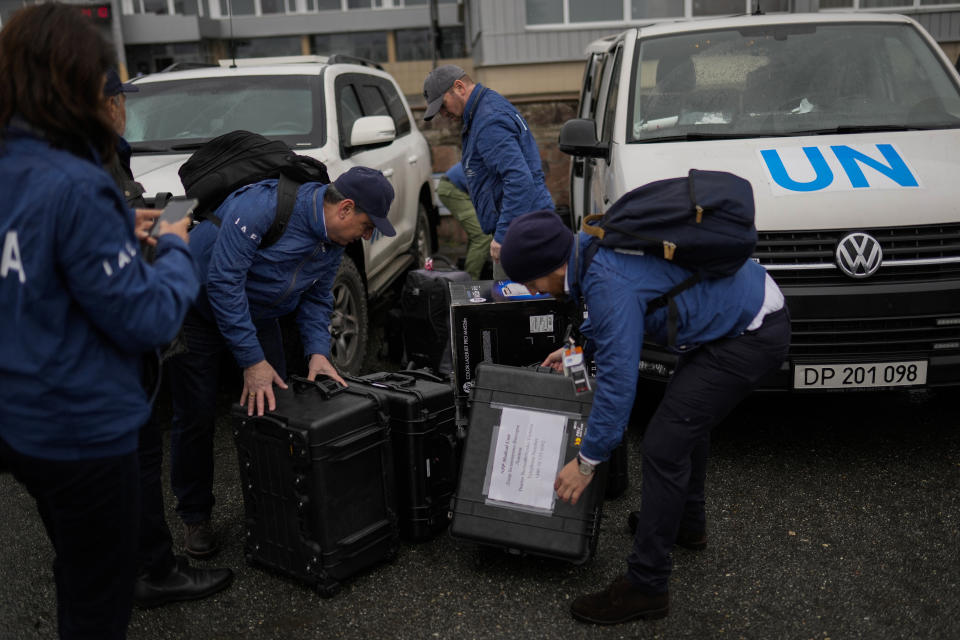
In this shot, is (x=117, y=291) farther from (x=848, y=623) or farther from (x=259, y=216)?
(x=848, y=623)

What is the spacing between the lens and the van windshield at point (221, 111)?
550 centimetres

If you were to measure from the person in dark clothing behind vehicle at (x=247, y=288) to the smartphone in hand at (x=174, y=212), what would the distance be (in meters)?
0.76

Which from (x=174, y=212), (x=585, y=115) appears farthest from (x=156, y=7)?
(x=174, y=212)

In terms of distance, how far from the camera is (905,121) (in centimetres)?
466

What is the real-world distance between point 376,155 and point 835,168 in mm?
3226

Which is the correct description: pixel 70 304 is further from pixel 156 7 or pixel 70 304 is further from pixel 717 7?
pixel 156 7

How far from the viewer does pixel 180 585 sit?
3.27 m

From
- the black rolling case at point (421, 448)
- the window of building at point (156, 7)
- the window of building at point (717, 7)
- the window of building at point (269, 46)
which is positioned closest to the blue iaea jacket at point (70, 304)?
the black rolling case at point (421, 448)

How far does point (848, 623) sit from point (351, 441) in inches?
74.0

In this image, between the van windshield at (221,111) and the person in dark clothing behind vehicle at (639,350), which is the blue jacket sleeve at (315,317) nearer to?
the person in dark clothing behind vehicle at (639,350)

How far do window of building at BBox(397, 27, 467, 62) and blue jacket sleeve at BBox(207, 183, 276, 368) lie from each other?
3195 cm

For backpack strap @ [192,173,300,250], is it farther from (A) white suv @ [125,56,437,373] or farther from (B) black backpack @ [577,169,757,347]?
(A) white suv @ [125,56,437,373]

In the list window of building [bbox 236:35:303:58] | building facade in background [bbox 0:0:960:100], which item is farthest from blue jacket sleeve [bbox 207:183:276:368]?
window of building [bbox 236:35:303:58]

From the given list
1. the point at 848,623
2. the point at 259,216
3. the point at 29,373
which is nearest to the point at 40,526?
the point at 259,216
